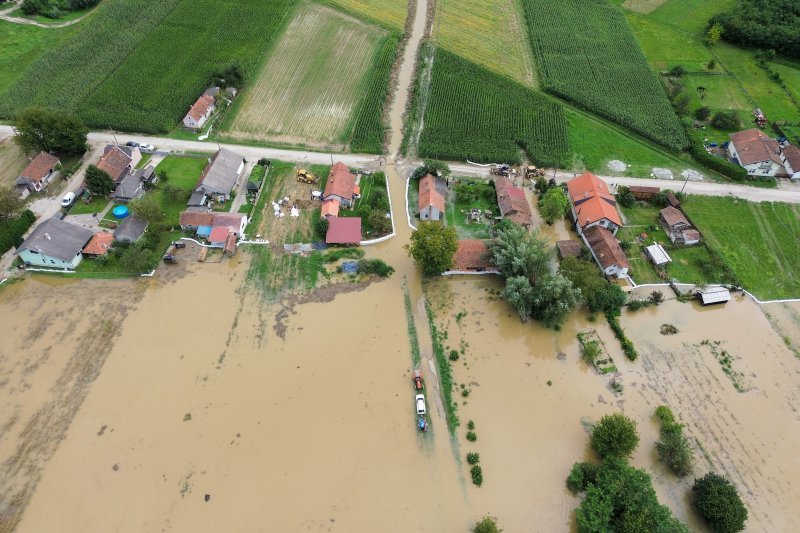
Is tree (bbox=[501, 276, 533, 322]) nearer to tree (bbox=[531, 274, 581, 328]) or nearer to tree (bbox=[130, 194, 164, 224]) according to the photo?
tree (bbox=[531, 274, 581, 328])

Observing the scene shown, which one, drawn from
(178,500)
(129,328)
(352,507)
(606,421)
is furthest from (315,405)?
(606,421)

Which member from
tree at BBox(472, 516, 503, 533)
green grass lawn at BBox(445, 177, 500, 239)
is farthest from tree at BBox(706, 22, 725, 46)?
tree at BBox(472, 516, 503, 533)

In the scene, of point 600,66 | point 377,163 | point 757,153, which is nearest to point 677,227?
point 757,153

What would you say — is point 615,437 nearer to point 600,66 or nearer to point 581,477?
point 581,477

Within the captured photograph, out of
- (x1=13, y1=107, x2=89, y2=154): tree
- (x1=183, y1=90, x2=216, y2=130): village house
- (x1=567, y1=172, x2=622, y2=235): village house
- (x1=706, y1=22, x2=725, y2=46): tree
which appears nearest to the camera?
(x1=567, y1=172, x2=622, y2=235): village house

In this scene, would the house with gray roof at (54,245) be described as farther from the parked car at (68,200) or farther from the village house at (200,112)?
the village house at (200,112)

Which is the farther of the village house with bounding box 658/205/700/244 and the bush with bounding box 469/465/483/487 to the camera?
the village house with bounding box 658/205/700/244
